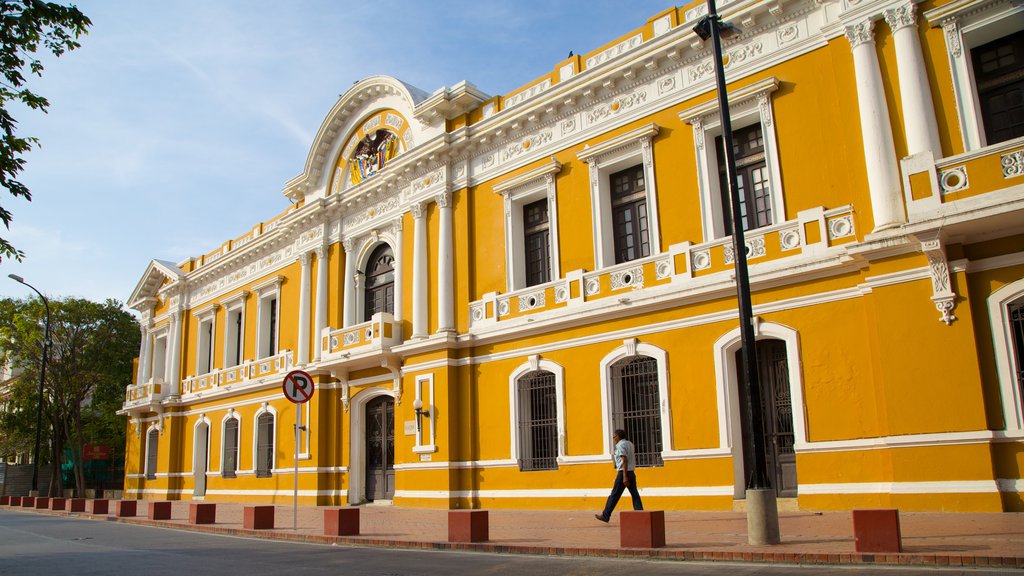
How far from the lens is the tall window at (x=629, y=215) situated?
17.7 metres

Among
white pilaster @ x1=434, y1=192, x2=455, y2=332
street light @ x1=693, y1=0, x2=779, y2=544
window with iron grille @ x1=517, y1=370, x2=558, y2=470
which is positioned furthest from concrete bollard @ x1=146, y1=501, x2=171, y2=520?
street light @ x1=693, y1=0, x2=779, y2=544

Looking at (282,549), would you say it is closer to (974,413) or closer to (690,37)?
(974,413)

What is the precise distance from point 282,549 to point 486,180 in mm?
11585

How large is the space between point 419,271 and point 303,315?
640cm

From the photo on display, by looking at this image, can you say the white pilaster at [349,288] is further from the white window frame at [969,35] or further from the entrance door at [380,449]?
the white window frame at [969,35]

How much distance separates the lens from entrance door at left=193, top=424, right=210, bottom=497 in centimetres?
3136

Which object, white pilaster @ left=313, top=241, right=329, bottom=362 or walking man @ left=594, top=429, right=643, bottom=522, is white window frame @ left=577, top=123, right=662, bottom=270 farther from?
white pilaster @ left=313, top=241, right=329, bottom=362

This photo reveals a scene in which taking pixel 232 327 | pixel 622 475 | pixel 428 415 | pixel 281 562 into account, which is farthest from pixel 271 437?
pixel 281 562

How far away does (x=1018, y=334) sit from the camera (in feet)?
38.9

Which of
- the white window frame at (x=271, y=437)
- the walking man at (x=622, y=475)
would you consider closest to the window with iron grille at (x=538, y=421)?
the walking man at (x=622, y=475)

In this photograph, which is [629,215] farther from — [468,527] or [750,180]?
[468,527]

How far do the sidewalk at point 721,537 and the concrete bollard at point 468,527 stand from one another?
17 cm

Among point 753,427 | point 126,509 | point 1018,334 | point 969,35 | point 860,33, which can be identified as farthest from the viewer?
point 126,509

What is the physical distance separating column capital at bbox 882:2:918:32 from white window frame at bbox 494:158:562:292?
25.4 feet
